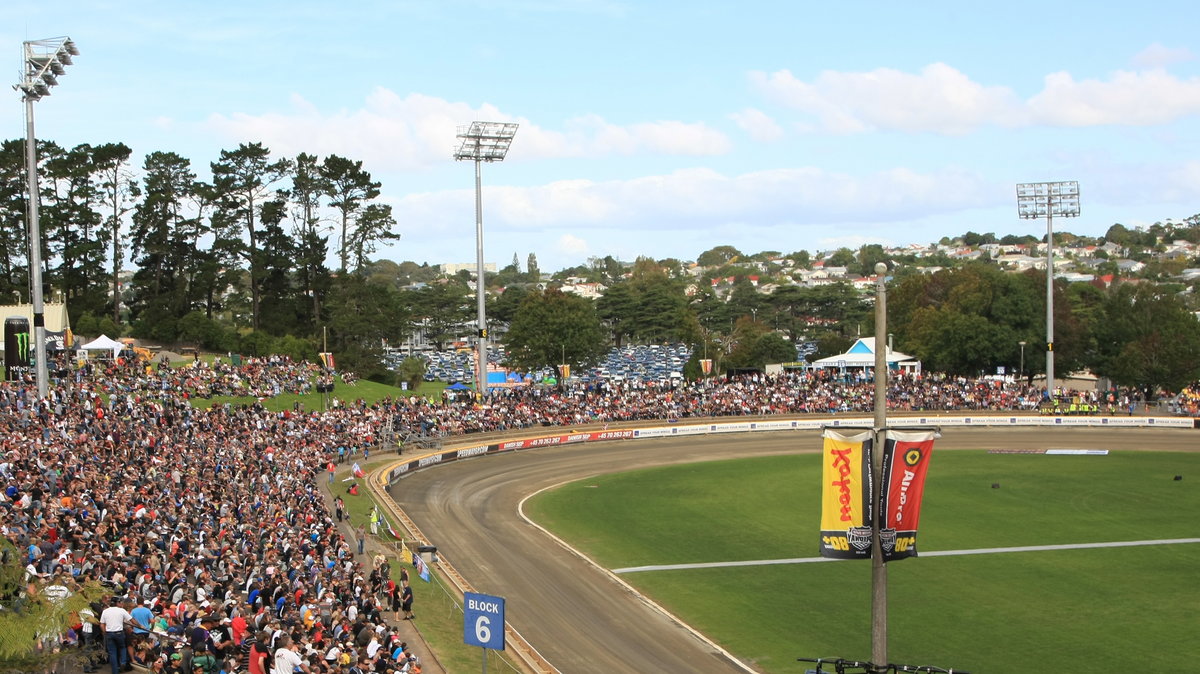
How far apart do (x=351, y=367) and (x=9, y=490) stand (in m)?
58.4

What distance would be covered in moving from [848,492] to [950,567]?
69.0 feet

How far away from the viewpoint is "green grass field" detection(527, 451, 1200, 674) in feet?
78.3

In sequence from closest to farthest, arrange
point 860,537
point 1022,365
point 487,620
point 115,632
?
point 860,537 → point 115,632 → point 487,620 → point 1022,365

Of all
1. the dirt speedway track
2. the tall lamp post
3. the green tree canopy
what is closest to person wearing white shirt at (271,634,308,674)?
the dirt speedway track

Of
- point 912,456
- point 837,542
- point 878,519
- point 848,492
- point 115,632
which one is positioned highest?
point 912,456

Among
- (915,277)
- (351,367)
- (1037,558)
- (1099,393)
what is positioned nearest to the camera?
(1037,558)

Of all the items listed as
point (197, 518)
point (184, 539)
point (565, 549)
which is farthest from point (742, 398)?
point (184, 539)

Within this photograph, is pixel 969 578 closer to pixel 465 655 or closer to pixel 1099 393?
pixel 465 655

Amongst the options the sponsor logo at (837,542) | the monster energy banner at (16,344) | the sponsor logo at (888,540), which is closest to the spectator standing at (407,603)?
the sponsor logo at (837,542)

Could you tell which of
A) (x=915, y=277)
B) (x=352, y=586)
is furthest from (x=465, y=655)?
(x=915, y=277)

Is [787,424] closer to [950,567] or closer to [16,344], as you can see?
[950,567]

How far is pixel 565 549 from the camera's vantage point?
34594 mm

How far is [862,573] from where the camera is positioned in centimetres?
3098

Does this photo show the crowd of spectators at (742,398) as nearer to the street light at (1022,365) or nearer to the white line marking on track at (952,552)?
the street light at (1022,365)
